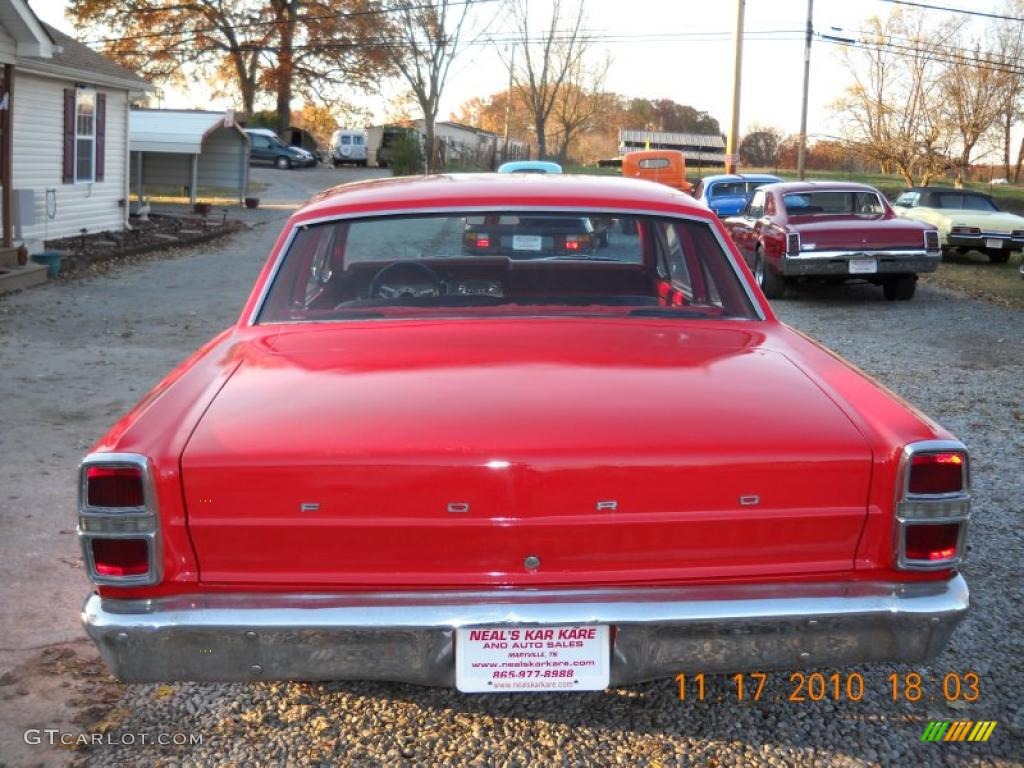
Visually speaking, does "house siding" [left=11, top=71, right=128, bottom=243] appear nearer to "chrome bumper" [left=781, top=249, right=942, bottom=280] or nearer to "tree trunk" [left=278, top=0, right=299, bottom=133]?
"chrome bumper" [left=781, top=249, right=942, bottom=280]

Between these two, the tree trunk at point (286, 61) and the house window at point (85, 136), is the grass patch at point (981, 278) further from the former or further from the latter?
the tree trunk at point (286, 61)

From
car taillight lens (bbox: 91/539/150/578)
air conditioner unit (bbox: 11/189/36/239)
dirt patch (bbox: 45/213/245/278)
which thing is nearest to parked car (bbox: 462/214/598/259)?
car taillight lens (bbox: 91/539/150/578)

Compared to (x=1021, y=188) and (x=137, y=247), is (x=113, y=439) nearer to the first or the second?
(x=137, y=247)

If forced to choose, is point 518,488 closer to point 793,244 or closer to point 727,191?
point 793,244

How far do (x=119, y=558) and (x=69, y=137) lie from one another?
17499 millimetres

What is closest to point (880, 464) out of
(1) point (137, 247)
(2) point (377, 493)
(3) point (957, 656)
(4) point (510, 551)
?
(4) point (510, 551)

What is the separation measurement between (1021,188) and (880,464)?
1998 inches

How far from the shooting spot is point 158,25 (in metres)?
49.3

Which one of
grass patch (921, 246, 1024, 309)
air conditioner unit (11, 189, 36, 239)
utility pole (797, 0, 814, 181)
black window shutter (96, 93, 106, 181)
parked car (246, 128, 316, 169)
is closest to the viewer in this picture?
grass patch (921, 246, 1024, 309)

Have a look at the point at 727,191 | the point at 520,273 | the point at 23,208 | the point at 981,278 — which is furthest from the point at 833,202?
the point at 520,273

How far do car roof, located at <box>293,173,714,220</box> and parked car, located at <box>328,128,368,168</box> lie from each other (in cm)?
5007

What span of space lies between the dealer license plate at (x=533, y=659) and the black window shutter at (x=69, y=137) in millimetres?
17608

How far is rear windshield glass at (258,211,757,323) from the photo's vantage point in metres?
3.83

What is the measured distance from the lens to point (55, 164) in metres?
17.9
